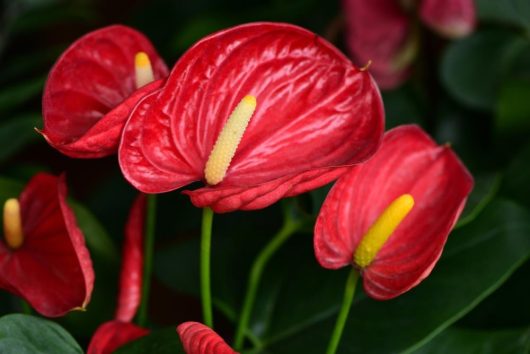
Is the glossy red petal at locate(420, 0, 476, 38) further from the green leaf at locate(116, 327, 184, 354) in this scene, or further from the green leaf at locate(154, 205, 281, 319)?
the green leaf at locate(116, 327, 184, 354)

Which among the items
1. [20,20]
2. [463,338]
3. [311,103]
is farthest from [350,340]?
[20,20]

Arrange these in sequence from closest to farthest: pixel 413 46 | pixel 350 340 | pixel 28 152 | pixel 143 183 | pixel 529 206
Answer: pixel 143 183 < pixel 350 340 < pixel 529 206 < pixel 413 46 < pixel 28 152

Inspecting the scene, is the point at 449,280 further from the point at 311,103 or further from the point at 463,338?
the point at 311,103

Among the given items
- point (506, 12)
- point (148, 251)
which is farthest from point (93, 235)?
point (506, 12)

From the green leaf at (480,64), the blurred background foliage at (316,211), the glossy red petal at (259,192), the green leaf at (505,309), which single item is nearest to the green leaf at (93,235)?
the blurred background foliage at (316,211)

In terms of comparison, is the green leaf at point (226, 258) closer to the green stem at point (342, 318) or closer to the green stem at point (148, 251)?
the green stem at point (148, 251)

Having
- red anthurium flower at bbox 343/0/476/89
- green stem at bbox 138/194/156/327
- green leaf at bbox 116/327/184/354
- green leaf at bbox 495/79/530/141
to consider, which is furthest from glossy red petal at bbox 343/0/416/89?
green leaf at bbox 116/327/184/354

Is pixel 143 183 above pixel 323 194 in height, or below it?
above

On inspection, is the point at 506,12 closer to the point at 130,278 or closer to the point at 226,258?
the point at 226,258
